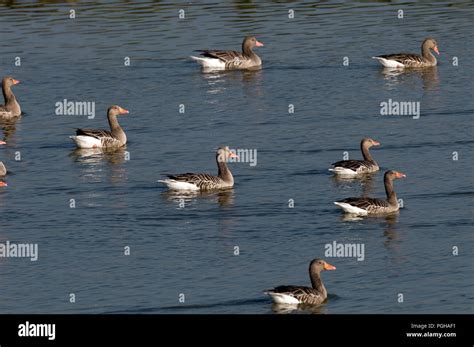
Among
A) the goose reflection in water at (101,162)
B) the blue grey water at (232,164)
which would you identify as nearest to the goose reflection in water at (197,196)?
the blue grey water at (232,164)

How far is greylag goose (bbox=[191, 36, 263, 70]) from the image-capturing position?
59.3 meters

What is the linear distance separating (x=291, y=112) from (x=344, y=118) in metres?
2.04

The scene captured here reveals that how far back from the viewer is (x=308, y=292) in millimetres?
32062

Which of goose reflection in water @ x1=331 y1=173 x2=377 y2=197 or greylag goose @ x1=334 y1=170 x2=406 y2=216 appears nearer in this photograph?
greylag goose @ x1=334 y1=170 x2=406 y2=216

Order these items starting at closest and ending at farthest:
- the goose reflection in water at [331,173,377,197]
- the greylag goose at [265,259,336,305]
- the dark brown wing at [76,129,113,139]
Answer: the greylag goose at [265,259,336,305]
the goose reflection in water at [331,173,377,197]
the dark brown wing at [76,129,113,139]

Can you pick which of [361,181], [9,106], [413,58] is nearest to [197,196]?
[361,181]

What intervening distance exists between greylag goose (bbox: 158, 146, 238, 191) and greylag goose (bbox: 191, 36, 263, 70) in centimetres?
1736

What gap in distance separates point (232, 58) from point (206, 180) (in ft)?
61.0

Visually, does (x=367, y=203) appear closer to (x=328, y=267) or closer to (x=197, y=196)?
(x=197, y=196)

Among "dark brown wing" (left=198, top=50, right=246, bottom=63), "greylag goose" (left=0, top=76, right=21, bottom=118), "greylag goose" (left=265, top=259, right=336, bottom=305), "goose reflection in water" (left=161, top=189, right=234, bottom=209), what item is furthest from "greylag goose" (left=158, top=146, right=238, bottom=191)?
"dark brown wing" (left=198, top=50, right=246, bottom=63)

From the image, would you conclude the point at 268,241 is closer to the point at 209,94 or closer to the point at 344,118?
the point at 344,118

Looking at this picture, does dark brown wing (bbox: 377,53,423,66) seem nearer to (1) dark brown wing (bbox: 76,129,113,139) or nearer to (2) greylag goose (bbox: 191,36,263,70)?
(2) greylag goose (bbox: 191,36,263,70)
